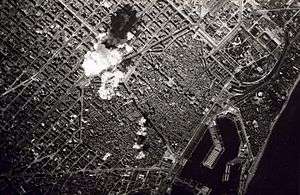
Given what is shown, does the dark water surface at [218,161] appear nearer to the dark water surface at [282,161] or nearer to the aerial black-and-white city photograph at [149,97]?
the aerial black-and-white city photograph at [149,97]

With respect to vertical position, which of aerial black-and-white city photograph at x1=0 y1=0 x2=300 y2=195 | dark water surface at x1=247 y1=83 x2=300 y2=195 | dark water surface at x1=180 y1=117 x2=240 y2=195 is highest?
aerial black-and-white city photograph at x1=0 y1=0 x2=300 y2=195

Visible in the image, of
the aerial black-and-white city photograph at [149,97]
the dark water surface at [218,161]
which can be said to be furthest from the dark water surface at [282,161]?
the dark water surface at [218,161]

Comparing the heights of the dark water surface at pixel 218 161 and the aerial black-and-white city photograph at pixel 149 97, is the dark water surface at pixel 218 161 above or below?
below

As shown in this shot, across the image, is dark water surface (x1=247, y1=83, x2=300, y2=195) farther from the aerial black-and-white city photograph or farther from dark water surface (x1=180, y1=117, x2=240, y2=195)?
dark water surface (x1=180, y1=117, x2=240, y2=195)

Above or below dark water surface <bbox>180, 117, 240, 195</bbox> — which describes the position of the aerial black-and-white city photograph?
above

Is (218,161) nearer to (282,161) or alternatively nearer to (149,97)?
(282,161)

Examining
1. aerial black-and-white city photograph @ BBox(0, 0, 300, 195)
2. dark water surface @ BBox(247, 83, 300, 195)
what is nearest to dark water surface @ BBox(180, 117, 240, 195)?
aerial black-and-white city photograph @ BBox(0, 0, 300, 195)

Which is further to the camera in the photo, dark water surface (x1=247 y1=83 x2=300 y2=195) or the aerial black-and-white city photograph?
dark water surface (x1=247 y1=83 x2=300 y2=195)

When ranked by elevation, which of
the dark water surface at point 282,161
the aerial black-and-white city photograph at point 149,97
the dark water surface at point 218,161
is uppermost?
the aerial black-and-white city photograph at point 149,97

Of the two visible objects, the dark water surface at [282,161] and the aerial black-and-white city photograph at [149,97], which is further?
the dark water surface at [282,161]

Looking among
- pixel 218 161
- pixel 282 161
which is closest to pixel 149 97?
pixel 218 161
